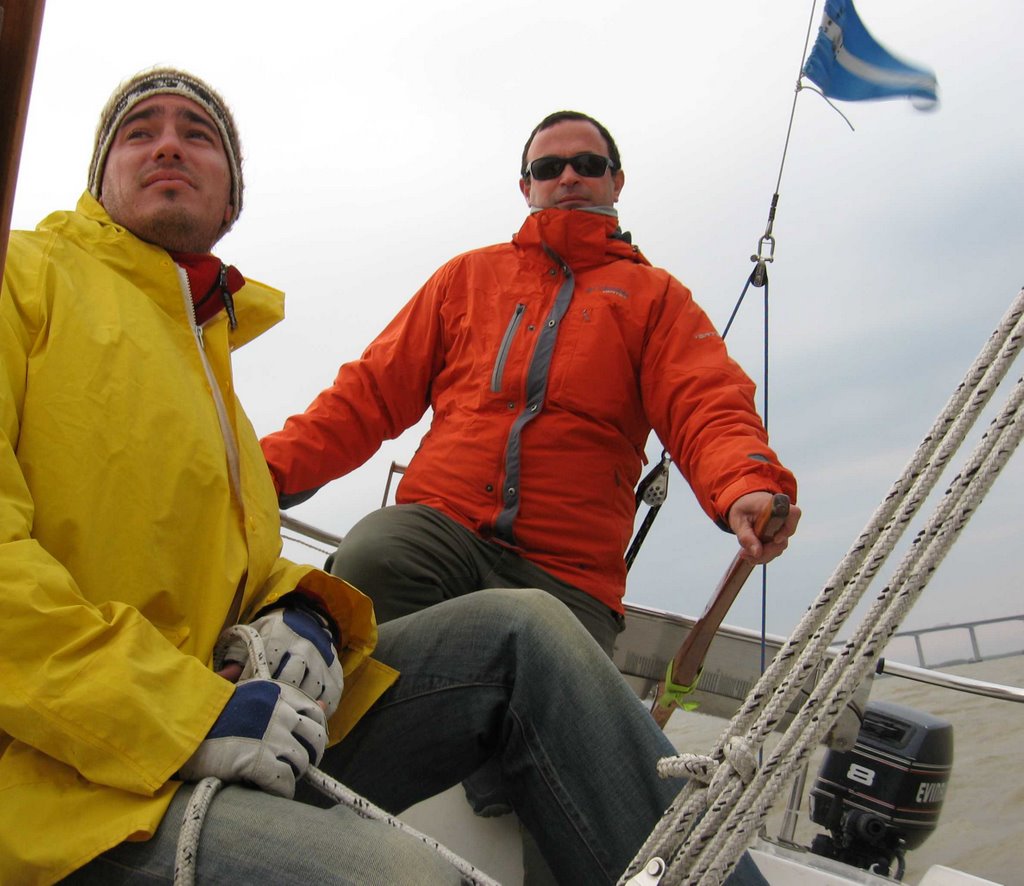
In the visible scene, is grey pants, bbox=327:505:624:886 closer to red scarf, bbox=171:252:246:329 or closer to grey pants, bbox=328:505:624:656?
grey pants, bbox=328:505:624:656

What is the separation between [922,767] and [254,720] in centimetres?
232

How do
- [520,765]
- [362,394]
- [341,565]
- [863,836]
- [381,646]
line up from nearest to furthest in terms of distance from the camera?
[520,765] < [381,646] < [341,565] < [362,394] < [863,836]

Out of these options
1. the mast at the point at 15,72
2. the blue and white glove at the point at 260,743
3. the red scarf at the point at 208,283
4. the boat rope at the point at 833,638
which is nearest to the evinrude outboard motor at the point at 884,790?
the boat rope at the point at 833,638

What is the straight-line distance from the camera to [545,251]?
250cm

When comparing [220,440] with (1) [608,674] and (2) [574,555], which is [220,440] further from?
(2) [574,555]

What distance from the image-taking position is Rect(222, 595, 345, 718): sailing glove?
1215 mm

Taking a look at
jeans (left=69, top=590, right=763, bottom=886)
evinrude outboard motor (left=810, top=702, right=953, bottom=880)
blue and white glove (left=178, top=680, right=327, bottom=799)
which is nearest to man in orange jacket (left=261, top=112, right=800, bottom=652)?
jeans (left=69, top=590, right=763, bottom=886)

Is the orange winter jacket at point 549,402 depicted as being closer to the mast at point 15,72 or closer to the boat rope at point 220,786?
the boat rope at point 220,786

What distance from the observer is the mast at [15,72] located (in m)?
0.54

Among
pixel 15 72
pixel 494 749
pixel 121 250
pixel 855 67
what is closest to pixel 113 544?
pixel 121 250

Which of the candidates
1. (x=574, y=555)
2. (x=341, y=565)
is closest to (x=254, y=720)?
(x=341, y=565)

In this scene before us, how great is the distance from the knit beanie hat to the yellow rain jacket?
21 centimetres

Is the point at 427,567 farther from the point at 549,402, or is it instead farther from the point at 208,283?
the point at 208,283

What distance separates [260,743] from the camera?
104 centimetres
